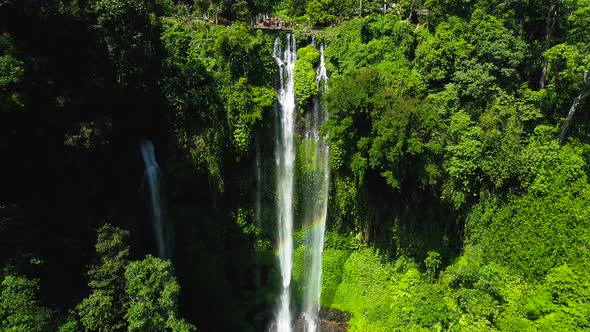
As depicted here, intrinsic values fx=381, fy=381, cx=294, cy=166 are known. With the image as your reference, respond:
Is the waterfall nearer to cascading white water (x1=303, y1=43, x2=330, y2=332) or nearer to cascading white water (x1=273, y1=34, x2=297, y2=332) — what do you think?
cascading white water (x1=273, y1=34, x2=297, y2=332)

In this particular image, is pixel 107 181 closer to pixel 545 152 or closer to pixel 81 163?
pixel 81 163

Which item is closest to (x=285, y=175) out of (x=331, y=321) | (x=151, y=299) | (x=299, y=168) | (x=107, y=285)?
(x=299, y=168)

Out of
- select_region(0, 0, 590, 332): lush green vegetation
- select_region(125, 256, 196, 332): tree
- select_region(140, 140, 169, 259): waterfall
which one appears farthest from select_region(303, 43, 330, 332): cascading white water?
select_region(125, 256, 196, 332): tree

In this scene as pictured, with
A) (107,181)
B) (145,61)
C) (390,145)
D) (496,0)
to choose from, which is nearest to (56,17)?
(145,61)

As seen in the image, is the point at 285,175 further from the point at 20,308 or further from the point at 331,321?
the point at 20,308

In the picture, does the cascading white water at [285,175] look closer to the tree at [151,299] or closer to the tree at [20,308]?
the tree at [151,299]

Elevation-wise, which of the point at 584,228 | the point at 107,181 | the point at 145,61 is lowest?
the point at 584,228

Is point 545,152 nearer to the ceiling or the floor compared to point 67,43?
nearer to the floor
